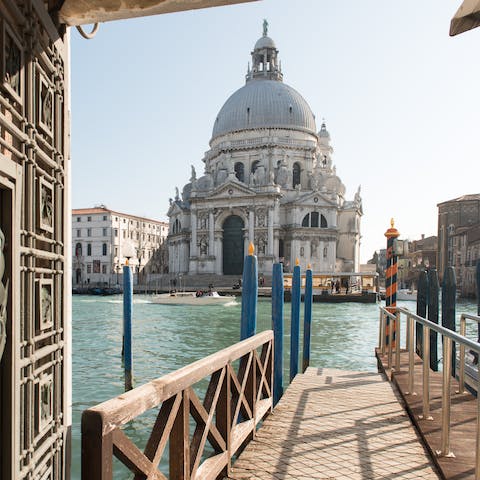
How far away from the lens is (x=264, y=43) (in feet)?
183

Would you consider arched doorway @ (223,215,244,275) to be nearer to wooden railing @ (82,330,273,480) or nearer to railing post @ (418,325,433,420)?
railing post @ (418,325,433,420)

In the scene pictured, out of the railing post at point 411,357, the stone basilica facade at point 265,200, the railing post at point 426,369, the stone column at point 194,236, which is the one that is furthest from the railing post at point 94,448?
Result: the stone column at point 194,236

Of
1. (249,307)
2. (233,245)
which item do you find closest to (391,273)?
(249,307)

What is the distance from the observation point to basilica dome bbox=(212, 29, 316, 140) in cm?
4975

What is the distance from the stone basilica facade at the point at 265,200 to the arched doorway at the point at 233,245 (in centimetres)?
9

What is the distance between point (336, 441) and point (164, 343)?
1080 cm

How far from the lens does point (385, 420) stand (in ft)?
15.4

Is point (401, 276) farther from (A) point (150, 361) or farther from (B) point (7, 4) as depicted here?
(B) point (7, 4)

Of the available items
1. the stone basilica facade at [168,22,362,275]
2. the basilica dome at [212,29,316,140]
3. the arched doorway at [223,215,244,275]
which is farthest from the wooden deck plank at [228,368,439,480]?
the basilica dome at [212,29,316,140]

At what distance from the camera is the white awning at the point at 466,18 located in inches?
148

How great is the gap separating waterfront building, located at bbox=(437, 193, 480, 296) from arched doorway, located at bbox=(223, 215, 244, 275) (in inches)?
764

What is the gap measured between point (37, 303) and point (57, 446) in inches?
→ 37.9

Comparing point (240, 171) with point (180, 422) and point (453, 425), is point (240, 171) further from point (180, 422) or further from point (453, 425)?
point (180, 422)

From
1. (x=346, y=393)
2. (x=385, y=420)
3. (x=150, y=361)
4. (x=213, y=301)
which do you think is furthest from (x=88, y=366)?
(x=213, y=301)
